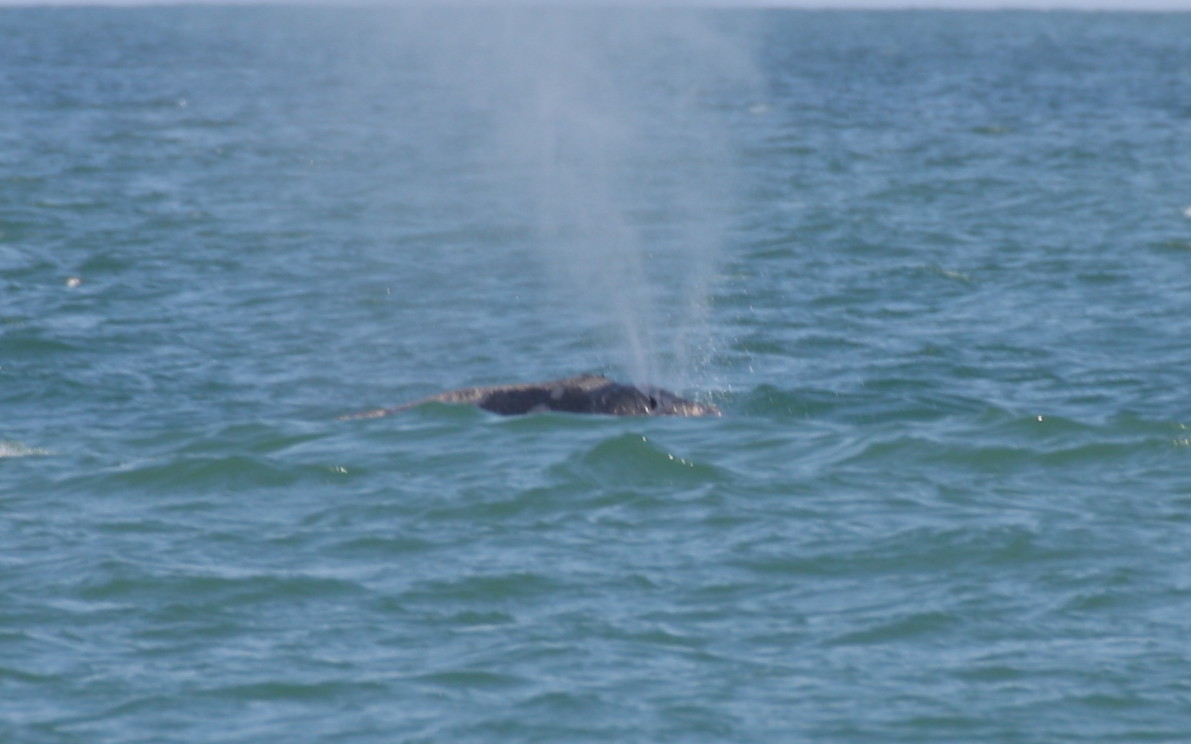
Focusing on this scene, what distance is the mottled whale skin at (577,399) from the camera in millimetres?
15383

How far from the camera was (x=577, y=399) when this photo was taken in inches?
608

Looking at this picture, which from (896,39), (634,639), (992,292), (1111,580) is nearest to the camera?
(634,639)

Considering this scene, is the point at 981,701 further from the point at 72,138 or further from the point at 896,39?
the point at 896,39

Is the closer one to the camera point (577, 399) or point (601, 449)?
point (601, 449)

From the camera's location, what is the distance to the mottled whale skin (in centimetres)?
1538

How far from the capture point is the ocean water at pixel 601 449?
9266 mm

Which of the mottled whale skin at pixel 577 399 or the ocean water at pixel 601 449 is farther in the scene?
the mottled whale skin at pixel 577 399

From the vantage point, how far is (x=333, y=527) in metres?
12.0

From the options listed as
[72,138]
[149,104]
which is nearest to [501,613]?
[72,138]

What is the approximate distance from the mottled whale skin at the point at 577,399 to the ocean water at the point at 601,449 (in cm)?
41

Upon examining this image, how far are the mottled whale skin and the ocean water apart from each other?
16.2 inches

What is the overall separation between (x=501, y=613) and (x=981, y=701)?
285 cm

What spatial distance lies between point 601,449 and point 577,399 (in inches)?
69.6

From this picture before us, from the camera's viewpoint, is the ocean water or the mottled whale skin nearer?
the ocean water
